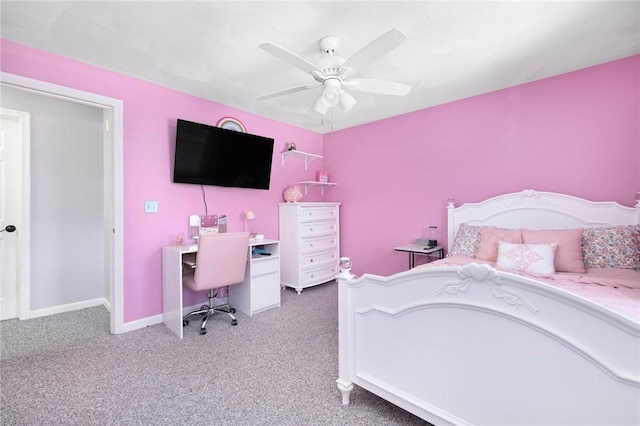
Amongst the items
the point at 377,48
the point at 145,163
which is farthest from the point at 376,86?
the point at 145,163

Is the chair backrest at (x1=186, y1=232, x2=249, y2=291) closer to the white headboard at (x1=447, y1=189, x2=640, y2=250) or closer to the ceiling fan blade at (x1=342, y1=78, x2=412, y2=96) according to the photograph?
the ceiling fan blade at (x1=342, y1=78, x2=412, y2=96)

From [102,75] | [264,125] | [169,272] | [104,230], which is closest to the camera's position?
[102,75]

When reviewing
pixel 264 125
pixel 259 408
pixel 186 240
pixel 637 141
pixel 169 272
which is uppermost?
pixel 264 125

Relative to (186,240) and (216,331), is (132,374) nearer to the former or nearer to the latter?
(216,331)

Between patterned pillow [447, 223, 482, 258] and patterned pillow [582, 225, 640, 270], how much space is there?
31.1 inches

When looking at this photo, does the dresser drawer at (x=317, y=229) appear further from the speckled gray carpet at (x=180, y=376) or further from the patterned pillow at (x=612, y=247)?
the patterned pillow at (x=612, y=247)

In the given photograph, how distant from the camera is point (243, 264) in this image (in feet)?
9.37

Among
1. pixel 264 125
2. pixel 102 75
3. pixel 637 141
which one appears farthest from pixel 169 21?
pixel 637 141

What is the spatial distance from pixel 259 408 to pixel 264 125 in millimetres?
3278

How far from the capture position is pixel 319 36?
207 cm

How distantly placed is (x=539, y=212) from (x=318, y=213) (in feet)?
8.28

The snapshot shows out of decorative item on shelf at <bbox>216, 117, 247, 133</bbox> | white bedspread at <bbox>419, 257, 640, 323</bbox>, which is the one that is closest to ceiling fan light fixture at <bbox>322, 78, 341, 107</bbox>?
decorative item on shelf at <bbox>216, 117, 247, 133</bbox>

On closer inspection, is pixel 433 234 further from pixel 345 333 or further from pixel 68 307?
pixel 68 307

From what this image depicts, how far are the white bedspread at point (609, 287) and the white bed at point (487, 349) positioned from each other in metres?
0.39
